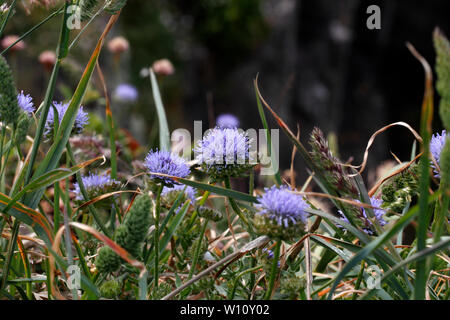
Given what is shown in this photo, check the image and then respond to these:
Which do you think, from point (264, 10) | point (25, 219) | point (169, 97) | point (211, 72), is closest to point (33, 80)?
point (169, 97)

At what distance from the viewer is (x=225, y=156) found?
1.72 feet

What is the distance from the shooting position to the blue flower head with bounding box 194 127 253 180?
523 mm

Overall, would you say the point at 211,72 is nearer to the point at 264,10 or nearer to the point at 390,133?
the point at 264,10

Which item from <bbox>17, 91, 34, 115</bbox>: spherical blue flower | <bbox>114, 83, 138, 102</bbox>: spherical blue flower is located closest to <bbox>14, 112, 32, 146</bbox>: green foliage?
<bbox>17, 91, 34, 115</bbox>: spherical blue flower

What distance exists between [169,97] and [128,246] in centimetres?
749

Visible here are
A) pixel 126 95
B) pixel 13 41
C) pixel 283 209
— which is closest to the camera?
pixel 283 209

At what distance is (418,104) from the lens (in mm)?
4668

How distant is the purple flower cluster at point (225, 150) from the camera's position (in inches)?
20.6

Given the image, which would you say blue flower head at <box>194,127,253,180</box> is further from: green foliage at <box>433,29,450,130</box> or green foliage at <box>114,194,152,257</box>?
green foliage at <box>433,29,450,130</box>

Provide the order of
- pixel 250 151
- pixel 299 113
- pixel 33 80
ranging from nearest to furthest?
1. pixel 250 151
2. pixel 299 113
3. pixel 33 80

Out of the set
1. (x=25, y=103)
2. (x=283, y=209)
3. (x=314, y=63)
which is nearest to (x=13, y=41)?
(x=25, y=103)

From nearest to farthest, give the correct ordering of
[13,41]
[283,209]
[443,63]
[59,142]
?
[443,63] < [283,209] < [59,142] < [13,41]

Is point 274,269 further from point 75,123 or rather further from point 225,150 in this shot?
point 75,123

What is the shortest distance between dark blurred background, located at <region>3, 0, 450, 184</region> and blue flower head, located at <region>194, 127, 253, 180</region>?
285 centimetres
